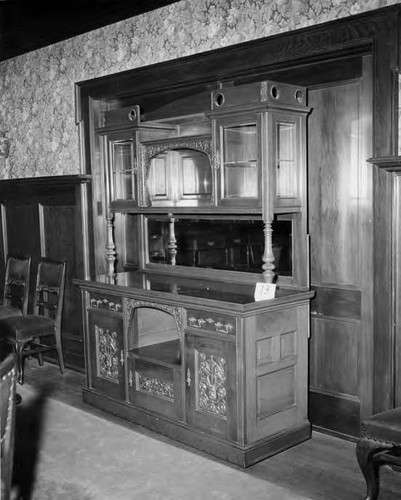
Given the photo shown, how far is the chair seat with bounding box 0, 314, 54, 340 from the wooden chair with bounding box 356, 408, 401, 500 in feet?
10.4

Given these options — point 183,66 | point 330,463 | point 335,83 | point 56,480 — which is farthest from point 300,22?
point 56,480

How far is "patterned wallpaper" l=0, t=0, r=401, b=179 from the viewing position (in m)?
4.17

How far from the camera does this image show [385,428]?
10.1ft

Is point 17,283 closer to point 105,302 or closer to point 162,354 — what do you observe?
point 105,302

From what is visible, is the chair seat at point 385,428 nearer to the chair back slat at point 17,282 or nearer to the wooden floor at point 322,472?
the wooden floor at point 322,472

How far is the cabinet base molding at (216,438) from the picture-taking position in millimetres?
3811

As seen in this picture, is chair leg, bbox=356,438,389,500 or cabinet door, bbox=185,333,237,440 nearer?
chair leg, bbox=356,438,389,500

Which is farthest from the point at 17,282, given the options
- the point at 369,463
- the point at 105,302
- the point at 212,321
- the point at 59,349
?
the point at 369,463

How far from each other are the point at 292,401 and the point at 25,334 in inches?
96.7

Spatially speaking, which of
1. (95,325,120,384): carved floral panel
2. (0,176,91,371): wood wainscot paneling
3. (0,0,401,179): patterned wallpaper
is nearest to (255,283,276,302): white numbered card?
(95,325,120,384): carved floral panel

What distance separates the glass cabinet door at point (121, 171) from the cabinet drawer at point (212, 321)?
4.21 ft

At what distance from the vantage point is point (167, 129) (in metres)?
4.86

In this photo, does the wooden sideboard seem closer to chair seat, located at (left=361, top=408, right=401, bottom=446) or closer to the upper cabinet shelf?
the upper cabinet shelf

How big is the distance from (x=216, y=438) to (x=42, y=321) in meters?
2.28
